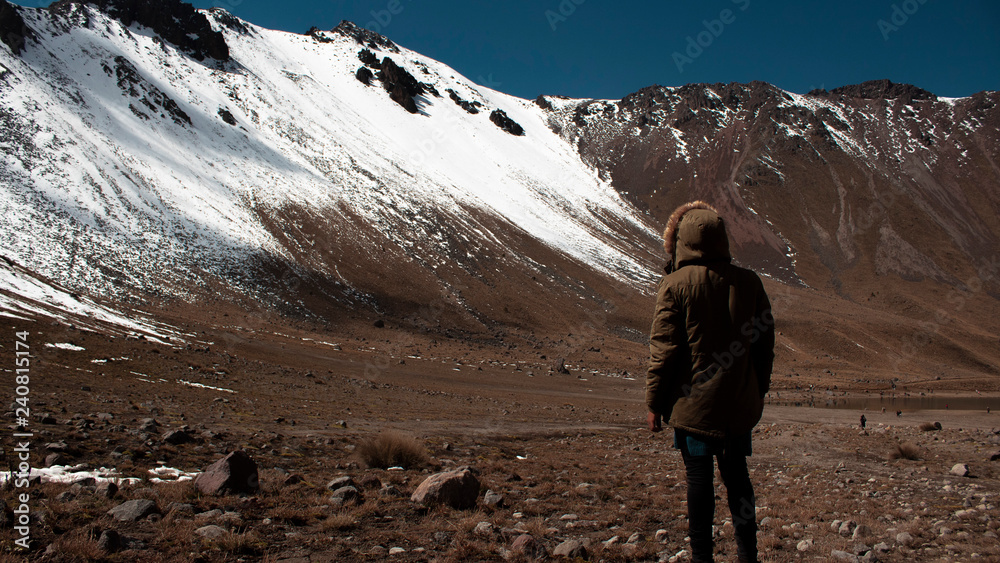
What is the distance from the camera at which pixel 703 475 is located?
3832 mm

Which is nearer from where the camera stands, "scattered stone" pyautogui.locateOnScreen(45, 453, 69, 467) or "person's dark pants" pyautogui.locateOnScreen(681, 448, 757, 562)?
"person's dark pants" pyautogui.locateOnScreen(681, 448, 757, 562)

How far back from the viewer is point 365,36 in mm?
171125

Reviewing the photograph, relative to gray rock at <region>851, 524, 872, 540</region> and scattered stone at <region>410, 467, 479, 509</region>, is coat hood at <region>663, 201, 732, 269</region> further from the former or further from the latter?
scattered stone at <region>410, 467, 479, 509</region>

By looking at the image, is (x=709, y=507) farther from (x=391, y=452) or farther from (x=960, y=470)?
(x=960, y=470)

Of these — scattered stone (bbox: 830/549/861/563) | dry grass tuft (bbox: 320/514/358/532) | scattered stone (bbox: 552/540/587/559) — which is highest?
scattered stone (bbox: 830/549/861/563)

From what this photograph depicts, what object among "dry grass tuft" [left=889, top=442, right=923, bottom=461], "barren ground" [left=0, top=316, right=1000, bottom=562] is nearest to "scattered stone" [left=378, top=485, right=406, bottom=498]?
"barren ground" [left=0, top=316, right=1000, bottom=562]

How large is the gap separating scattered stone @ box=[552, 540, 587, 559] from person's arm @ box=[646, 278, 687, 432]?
1.74 m

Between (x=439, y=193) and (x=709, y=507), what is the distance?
91.5m

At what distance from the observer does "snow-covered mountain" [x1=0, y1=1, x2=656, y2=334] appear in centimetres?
5128

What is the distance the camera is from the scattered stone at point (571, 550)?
15.9ft

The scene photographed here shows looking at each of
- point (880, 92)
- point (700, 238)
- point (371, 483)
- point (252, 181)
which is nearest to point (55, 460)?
point (371, 483)

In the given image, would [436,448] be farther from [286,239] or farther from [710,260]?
[286,239]

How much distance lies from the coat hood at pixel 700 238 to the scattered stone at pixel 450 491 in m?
4.18

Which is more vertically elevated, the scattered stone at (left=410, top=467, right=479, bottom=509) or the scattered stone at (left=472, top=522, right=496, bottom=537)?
the scattered stone at (left=472, top=522, right=496, bottom=537)
